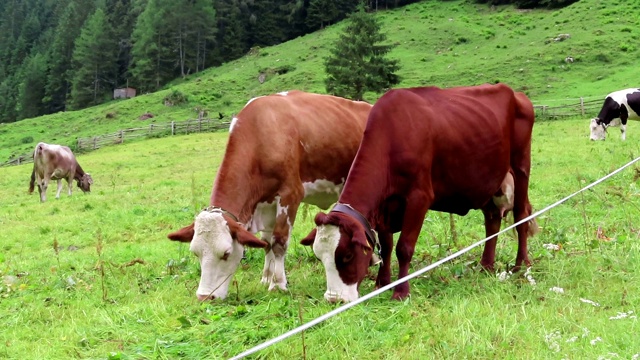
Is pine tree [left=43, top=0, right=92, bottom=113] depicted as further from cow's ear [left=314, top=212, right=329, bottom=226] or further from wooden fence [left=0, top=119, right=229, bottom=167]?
cow's ear [left=314, top=212, right=329, bottom=226]

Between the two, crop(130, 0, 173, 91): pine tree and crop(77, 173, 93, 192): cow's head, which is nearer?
crop(77, 173, 93, 192): cow's head

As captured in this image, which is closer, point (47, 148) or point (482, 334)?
point (482, 334)

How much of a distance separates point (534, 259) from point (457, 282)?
3.72 ft

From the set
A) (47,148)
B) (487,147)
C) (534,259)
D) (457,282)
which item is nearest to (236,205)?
(457,282)

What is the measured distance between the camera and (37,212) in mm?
14242

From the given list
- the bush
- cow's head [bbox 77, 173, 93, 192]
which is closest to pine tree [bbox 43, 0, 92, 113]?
the bush

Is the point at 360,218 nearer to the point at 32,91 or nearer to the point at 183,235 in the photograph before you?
the point at 183,235

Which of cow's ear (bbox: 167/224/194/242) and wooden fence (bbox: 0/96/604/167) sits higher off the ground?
cow's ear (bbox: 167/224/194/242)

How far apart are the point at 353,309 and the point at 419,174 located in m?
1.36

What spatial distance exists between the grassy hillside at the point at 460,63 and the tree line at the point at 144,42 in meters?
13.1

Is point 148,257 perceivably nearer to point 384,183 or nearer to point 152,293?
point 152,293

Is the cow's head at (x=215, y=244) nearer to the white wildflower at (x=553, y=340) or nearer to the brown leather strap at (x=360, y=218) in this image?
the brown leather strap at (x=360, y=218)

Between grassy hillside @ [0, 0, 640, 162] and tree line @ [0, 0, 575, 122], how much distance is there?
13132 millimetres

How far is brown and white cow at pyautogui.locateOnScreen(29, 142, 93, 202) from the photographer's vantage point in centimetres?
1846
